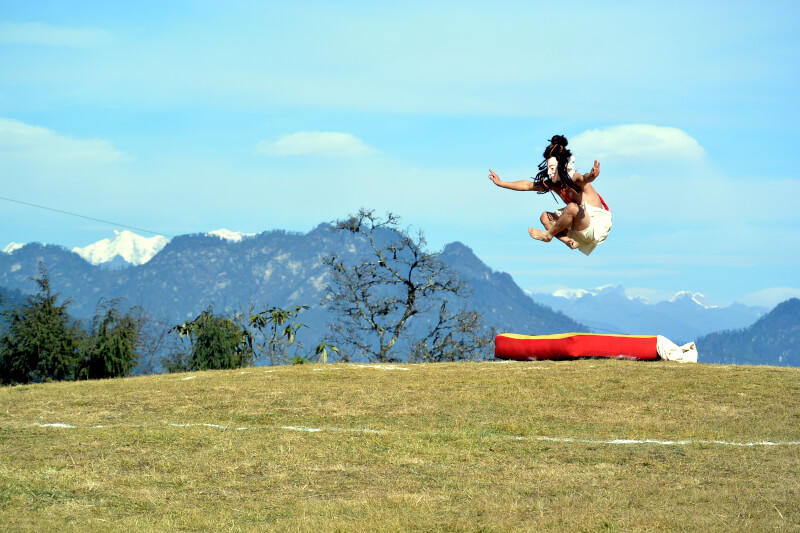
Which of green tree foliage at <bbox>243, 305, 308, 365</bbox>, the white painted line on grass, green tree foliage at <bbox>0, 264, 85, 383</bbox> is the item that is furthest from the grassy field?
green tree foliage at <bbox>243, 305, 308, 365</bbox>

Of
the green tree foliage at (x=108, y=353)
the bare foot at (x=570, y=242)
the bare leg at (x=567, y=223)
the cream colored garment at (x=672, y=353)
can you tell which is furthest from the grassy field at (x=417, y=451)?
the green tree foliage at (x=108, y=353)

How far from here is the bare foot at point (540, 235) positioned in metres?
10.6

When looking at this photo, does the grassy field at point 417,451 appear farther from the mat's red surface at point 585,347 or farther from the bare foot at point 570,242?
the bare foot at point 570,242

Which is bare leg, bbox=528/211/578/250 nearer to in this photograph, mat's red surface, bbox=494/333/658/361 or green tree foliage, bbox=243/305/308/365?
mat's red surface, bbox=494/333/658/361

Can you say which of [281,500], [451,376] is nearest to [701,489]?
[281,500]

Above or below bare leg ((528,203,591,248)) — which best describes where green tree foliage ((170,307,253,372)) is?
below

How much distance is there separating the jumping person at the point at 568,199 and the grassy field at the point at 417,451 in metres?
2.70

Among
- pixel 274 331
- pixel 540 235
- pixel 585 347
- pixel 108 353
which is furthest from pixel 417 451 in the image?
pixel 274 331

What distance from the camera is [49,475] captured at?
9250 mm

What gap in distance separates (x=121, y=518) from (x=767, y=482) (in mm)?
6277

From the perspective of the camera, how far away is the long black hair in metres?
10.2

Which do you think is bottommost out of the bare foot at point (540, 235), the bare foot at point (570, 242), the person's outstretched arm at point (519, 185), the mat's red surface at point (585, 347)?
the mat's red surface at point (585, 347)

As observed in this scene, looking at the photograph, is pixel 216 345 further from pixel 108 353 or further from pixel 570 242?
pixel 570 242

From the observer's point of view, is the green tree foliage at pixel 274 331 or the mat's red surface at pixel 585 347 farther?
the green tree foliage at pixel 274 331
